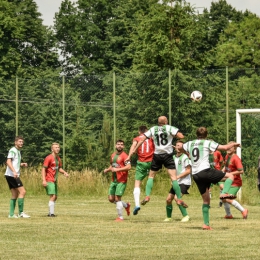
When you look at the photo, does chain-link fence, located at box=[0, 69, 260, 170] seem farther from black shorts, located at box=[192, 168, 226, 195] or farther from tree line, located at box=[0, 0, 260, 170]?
black shorts, located at box=[192, 168, 226, 195]

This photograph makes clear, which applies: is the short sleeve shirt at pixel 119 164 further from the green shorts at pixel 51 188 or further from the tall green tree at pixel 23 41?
the tall green tree at pixel 23 41

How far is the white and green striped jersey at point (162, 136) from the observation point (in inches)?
730

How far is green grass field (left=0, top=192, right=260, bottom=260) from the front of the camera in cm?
1306

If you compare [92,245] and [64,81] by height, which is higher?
[64,81]

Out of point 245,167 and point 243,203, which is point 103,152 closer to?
point 245,167

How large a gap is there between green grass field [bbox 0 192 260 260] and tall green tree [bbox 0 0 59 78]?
3195 centimetres

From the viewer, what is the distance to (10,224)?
1848 centimetres

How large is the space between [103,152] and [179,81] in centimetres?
370

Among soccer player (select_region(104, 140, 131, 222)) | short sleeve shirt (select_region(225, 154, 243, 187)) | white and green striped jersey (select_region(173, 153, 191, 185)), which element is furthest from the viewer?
white and green striped jersey (select_region(173, 153, 191, 185))

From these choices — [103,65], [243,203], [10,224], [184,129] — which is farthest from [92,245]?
[103,65]

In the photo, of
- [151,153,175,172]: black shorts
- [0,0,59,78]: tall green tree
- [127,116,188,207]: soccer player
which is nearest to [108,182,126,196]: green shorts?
[127,116,188,207]: soccer player

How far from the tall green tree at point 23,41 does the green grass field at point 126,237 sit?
1258 inches

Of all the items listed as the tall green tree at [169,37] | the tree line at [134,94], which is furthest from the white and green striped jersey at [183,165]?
the tall green tree at [169,37]

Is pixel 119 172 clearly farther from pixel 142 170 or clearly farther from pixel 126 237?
pixel 126 237
